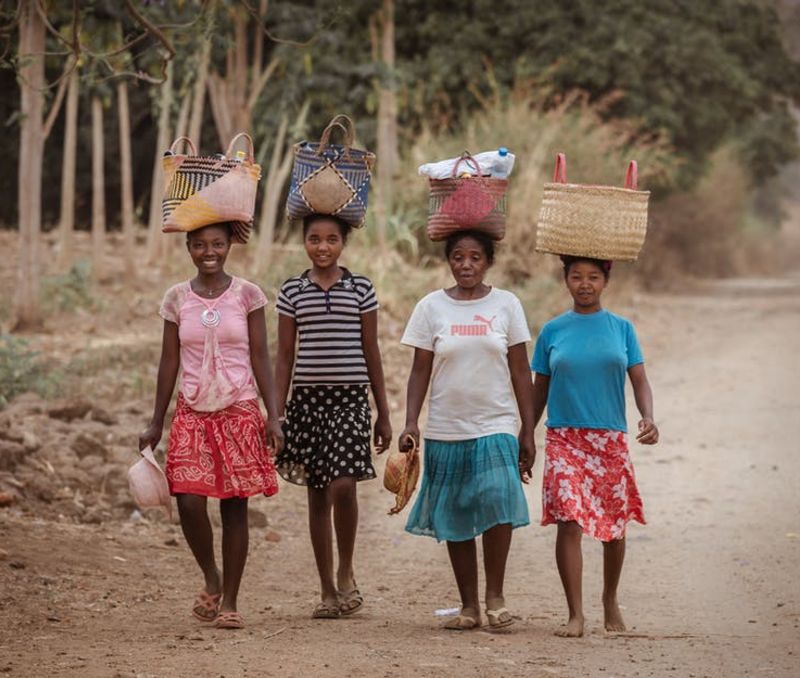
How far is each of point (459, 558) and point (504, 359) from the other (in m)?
0.83

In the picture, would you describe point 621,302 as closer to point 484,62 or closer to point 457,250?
point 484,62

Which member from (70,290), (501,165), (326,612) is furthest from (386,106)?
(326,612)

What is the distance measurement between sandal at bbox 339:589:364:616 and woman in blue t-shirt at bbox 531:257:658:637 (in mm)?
889

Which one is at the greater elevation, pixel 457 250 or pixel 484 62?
pixel 484 62

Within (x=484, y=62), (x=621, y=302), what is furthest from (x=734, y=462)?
(x=484, y=62)

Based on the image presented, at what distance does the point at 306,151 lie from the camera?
5.94 meters

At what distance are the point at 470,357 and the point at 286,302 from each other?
0.85m

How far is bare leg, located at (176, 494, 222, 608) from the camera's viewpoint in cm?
559

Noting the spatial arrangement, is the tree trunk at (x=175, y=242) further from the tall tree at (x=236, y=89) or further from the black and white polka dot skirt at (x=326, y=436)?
→ the black and white polka dot skirt at (x=326, y=436)

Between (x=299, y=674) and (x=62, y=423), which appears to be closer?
(x=299, y=674)

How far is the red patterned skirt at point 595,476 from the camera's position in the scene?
18.7 ft

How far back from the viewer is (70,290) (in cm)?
1530

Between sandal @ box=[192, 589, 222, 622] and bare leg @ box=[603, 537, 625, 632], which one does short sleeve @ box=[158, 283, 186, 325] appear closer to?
sandal @ box=[192, 589, 222, 622]

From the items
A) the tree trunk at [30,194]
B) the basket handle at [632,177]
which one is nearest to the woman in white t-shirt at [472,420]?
the basket handle at [632,177]
